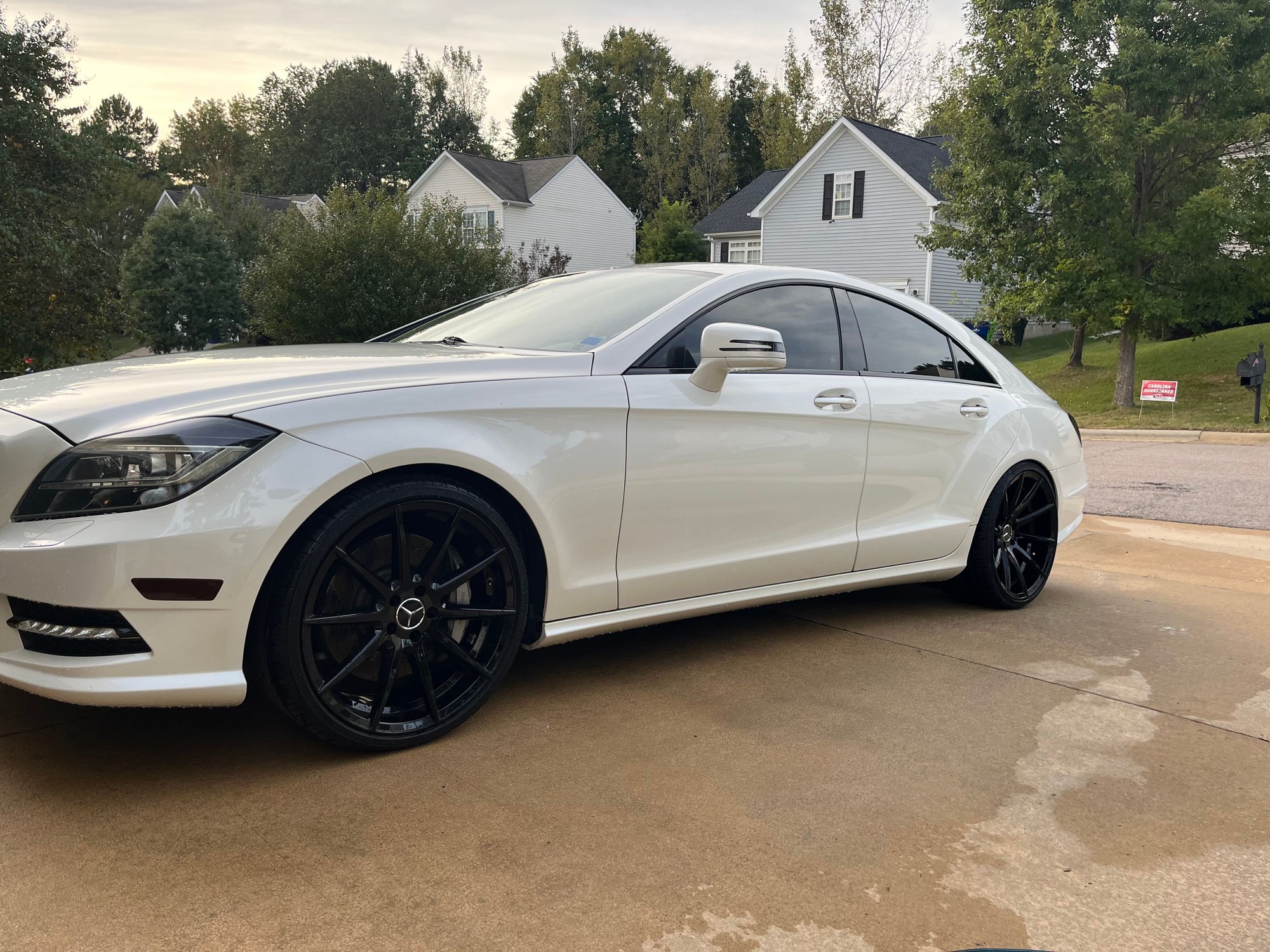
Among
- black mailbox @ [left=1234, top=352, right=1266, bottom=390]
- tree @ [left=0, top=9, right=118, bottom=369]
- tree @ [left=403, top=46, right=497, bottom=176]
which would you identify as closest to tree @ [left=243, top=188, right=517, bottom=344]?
tree @ [left=0, top=9, right=118, bottom=369]

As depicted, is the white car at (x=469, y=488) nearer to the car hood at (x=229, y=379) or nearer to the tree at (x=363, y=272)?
the car hood at (x=229, y=379)

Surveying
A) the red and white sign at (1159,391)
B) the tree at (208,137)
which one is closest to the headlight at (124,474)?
the red and white sign at (1159,391)

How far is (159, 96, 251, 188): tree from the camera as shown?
265ft

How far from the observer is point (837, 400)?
4133 millimetres

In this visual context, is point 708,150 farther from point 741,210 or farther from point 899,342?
point 899,342

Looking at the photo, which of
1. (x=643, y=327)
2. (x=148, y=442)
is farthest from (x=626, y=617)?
(x=148, y=442)

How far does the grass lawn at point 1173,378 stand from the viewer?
707 inches

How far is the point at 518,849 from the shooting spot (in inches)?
102

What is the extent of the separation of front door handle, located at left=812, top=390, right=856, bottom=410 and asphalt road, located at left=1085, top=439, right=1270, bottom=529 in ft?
18.1

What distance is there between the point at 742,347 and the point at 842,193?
33745 mm

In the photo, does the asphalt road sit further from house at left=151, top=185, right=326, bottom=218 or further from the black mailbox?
house at left=151, top=185, right=326, bottom=218

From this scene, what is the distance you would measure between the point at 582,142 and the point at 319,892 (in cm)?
6759

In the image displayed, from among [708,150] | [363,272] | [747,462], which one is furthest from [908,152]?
[747,462]

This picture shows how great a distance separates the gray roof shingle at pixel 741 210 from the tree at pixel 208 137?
161 ft
